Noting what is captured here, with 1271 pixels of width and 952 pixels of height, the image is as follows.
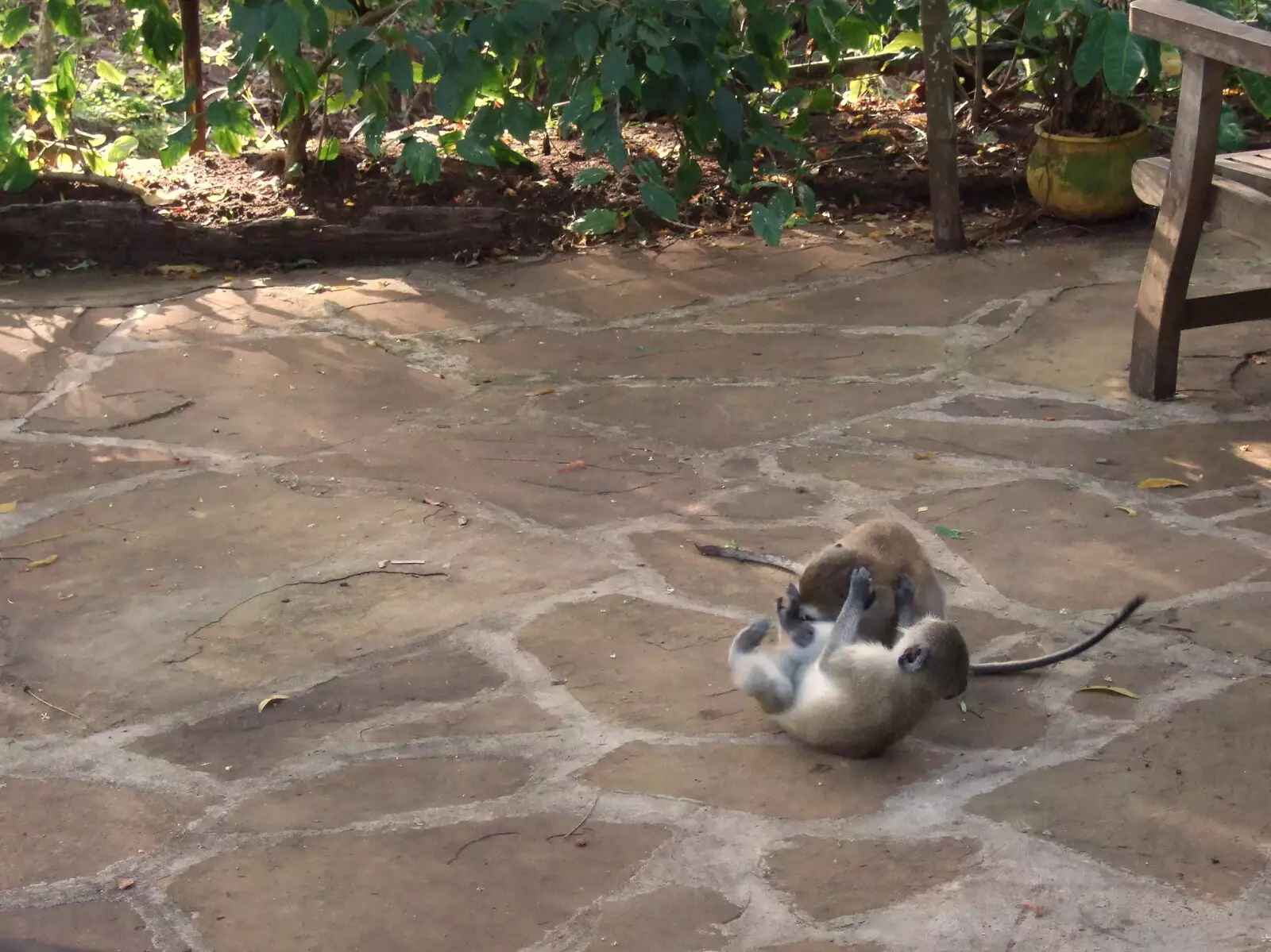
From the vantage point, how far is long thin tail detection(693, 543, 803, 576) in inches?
163

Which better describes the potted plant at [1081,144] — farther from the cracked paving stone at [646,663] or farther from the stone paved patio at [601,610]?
the cracked paving stone at [646,663]

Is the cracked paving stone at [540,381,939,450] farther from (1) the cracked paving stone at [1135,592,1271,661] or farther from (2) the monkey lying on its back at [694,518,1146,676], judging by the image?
(1) the cracked paving stone at [1135,592,1271,661]

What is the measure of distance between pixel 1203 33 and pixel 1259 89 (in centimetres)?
151

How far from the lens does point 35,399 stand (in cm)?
559

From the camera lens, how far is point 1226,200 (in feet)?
15.8

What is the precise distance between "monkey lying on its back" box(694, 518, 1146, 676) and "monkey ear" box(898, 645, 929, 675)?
0.91 ft

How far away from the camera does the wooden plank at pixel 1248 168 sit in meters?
4.77

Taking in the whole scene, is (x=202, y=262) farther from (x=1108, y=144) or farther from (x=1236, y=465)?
(x=1236, y=465)

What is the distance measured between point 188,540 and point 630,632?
1.47m

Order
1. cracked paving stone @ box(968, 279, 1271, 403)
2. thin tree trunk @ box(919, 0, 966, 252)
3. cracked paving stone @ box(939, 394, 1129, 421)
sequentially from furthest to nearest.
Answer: thin tree trunk @ box(919, 0, 966, 252), cracked paving stone @ box(968, 279, 1271, 403), cracked paving stone @ box(939, 394, 1129, 421)

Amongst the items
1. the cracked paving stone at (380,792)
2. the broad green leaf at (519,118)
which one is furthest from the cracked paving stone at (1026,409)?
the cracked paving stone at (380,792)

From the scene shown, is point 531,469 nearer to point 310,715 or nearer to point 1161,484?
point 310,715

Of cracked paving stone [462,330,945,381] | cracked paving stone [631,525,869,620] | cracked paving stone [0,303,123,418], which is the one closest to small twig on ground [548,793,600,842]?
cracked paving stone [631,525,869,620]

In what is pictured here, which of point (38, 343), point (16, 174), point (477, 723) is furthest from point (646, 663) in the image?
point (16, 174)
